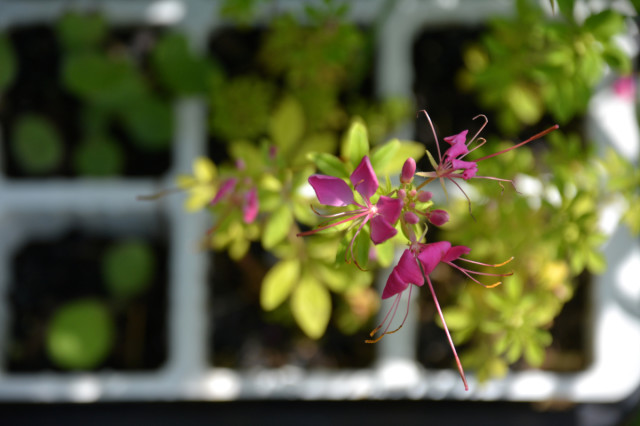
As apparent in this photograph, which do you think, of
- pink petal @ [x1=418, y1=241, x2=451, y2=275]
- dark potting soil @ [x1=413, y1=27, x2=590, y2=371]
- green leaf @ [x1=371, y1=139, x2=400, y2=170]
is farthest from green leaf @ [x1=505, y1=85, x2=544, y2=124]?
pink petal @ [x1=418, y1=241, x2=451, y2=275]

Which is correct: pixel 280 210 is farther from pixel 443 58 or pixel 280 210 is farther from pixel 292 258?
pixel 443 58

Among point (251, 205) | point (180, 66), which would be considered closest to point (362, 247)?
point (251, 205)

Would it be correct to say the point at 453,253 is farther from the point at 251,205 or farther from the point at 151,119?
the point at 151,119

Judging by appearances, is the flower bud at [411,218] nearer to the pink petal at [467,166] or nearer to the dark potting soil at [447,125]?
the pink petal at [467,166]

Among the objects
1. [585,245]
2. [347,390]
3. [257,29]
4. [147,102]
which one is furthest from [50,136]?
[585,245]

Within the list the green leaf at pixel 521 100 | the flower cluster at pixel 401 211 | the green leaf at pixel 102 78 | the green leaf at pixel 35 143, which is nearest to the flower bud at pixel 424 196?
the flower cluster at pixel 401 211
